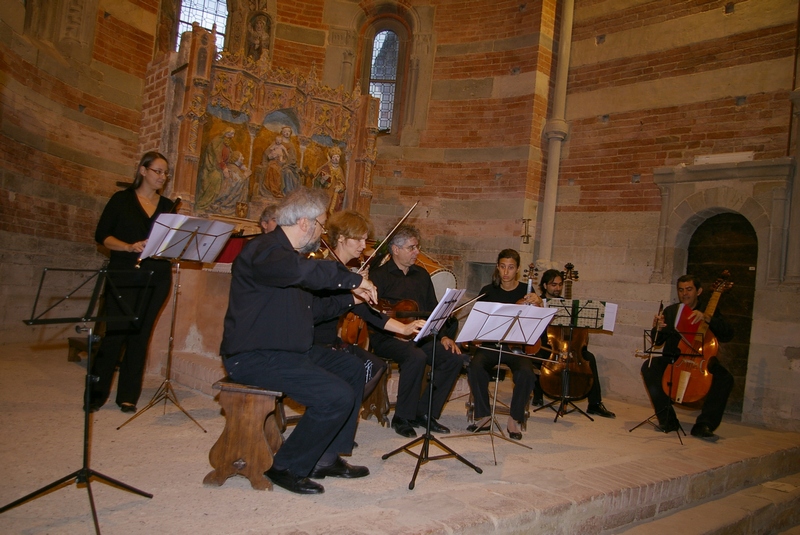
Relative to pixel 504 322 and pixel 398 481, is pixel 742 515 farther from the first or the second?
pixel 398 481

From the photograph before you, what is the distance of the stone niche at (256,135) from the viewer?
7.41 m

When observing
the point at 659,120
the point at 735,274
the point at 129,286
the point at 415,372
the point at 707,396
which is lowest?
the point at 707,396

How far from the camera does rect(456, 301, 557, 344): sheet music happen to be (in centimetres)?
407

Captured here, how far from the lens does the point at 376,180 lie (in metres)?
10.7

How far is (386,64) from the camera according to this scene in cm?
1143

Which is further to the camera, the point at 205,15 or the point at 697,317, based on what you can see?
the point at 205,15

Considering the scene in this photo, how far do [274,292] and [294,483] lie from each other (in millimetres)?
998

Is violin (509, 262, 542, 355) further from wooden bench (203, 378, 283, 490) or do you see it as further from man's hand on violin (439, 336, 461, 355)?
wooden bench (203, 378, 283, 490)

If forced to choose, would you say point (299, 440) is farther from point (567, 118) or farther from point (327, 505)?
point (567, 118)

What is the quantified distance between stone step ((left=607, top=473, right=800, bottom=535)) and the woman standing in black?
11.6ft

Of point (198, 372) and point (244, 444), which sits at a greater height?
point (244, 444)

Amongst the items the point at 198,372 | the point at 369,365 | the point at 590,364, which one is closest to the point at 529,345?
the point at 590,364

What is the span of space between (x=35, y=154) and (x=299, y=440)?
6.17m

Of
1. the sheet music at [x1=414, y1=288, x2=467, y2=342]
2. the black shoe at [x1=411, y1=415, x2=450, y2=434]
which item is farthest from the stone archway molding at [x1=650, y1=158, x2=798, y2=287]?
the sheet music at [x1=414, y1=288, x2=467, y2=342]
